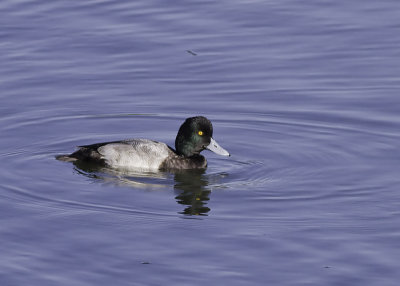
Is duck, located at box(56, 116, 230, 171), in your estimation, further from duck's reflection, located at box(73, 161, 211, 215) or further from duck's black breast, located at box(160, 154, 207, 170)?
duck's reflection, located at box(73, 161, 211, 215)

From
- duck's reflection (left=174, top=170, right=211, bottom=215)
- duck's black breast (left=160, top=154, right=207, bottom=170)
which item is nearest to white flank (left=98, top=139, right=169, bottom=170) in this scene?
duck's black breast (left=160, top=154, right=207, bottom=170)

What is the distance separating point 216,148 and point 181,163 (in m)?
0.58

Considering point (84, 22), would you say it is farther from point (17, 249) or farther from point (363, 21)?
point (17, 249)

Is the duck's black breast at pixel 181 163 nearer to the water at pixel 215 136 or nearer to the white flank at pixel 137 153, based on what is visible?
the white flank at pixel 137 153

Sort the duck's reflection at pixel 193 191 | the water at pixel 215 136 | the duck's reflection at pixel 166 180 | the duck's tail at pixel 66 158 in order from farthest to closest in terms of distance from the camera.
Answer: the duck's tail at pixel 66 158
the duck's reflection at pixel 166 180
the duck's reflection at pixel 193 191
the water at pixel 215 136

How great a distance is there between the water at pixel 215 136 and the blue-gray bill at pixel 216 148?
22 cm

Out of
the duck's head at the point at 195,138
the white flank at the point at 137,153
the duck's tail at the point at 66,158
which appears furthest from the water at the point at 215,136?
the duck's head at the point at 195,138

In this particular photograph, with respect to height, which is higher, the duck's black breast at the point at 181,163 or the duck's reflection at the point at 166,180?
the duck's black breast at the point at 181,163

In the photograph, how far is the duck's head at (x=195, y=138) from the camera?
1507 cm

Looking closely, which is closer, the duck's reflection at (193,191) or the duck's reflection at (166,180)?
the duck's reflection at (193,191)

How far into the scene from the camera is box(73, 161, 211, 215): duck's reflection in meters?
13.6

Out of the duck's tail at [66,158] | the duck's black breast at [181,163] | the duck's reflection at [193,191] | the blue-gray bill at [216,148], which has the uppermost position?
the blue-gray bill at [216,148]

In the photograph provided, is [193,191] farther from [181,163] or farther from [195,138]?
[195,138]

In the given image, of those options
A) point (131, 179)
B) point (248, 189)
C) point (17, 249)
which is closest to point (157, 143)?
point (131, 179)
